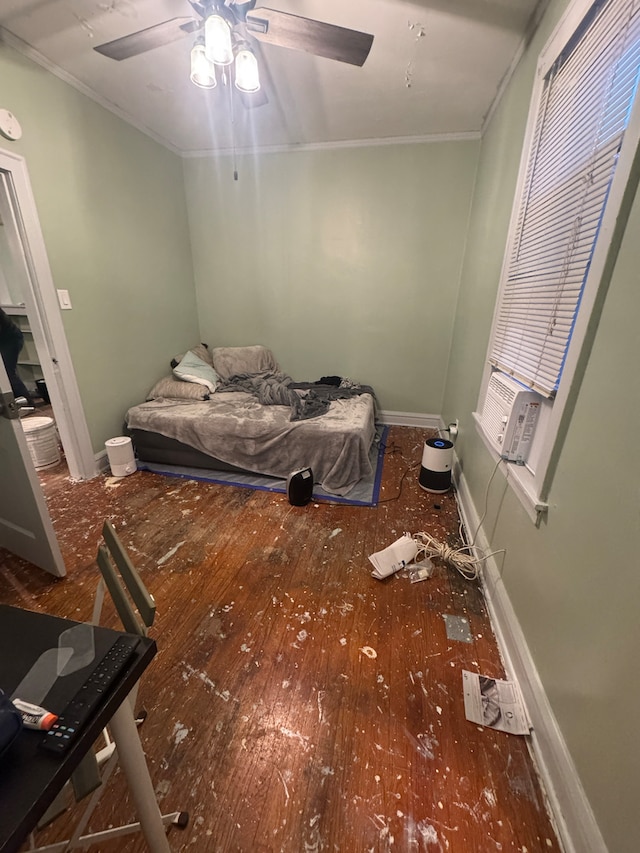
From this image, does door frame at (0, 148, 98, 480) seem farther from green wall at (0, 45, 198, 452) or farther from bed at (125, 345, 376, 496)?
bed at (125, 345, 376, 496)

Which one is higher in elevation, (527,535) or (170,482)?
(527,535)

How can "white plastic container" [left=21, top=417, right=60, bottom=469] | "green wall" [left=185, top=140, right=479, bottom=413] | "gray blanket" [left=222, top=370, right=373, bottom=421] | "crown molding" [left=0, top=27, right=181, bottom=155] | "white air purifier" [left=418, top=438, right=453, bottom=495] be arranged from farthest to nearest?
"green wall" [left=185, top=140, right=479, bottom=413]
"gray blanket" [left=222, top=370, right=373, bottom=421]
"white plastic container" [left=21, top=417, right=60, bottom=469]
"white air purifier" [left=418, top=438, right=453, bottom=495]
"crown molding" [left=0, top=27, right=181, bottom=155]

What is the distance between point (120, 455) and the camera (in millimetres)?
2592

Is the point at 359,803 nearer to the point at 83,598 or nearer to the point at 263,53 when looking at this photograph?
the point at 83,598

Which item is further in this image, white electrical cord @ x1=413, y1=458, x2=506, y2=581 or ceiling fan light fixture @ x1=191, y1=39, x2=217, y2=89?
white electrical cord @ x1=413, y1=458, x2=506, y2=581

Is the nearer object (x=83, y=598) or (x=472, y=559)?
(x=83, y=598)

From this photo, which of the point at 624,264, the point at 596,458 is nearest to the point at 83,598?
the point at 596,458

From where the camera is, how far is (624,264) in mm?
894

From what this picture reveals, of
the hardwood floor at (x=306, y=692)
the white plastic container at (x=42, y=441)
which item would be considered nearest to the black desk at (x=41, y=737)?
the hardwood floor at (x=306, y=692)

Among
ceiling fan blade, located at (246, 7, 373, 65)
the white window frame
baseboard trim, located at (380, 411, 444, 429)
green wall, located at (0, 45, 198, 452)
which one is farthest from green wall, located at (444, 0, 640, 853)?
green wall, located at (0, 45, 198, 452)

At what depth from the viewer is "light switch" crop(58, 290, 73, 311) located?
2248mm

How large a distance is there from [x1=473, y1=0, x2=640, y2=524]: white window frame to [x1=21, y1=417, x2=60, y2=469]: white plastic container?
3197 mm

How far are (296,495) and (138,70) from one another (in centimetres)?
284

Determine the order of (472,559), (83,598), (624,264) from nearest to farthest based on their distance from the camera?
(624,264) → (83,598) → (472,559)
